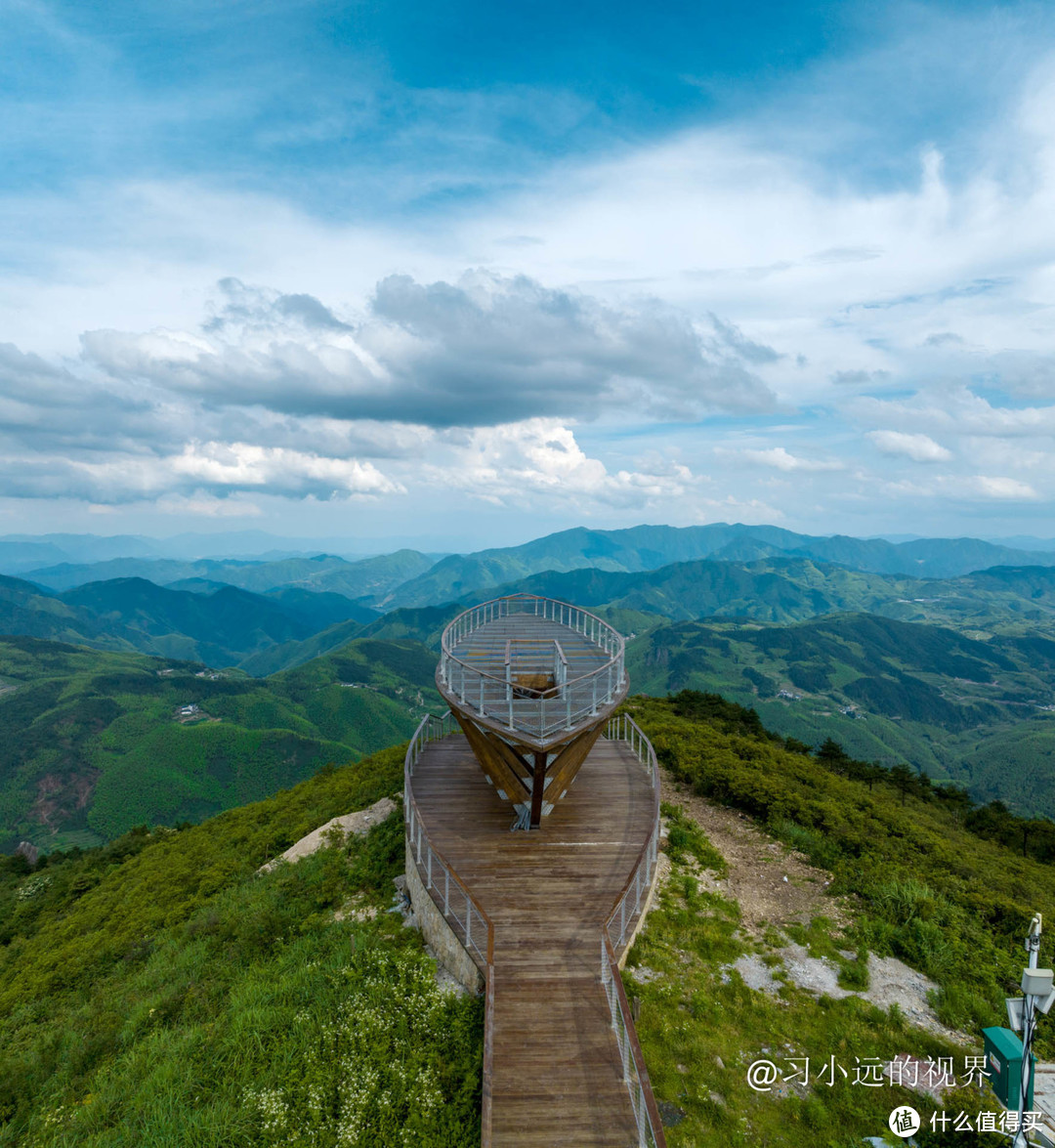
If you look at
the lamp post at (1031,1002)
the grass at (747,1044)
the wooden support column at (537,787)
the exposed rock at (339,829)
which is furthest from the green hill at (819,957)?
the exposed rock at (339,829)

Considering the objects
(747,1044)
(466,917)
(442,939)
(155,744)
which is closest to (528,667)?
(466,917)

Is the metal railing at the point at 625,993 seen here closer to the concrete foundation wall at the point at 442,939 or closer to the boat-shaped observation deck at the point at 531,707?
the concrete foundation wall at the point at 442,939

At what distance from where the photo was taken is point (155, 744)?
13800 cm

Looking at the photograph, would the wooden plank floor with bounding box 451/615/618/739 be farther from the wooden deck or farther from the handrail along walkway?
the handrail along walkway

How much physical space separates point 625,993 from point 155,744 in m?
163

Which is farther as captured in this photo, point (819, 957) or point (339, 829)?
point (339, 829)

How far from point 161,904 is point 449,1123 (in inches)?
657

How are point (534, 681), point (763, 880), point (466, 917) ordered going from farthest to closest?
point (534, 681) → point (763, 880) → point (466, 917)

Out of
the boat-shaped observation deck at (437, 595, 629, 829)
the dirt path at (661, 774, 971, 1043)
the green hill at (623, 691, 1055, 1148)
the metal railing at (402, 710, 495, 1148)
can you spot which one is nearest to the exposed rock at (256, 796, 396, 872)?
the metal railing at (402, 710, 495, 1148)

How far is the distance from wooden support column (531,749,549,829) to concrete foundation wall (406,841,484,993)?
325 centimetres

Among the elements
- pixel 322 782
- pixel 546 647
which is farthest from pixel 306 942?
pixel 322 782

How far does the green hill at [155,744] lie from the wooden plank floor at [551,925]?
111619mm

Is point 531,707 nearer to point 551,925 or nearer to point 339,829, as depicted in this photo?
point 551,925

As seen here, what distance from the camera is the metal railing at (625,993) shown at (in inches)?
291
